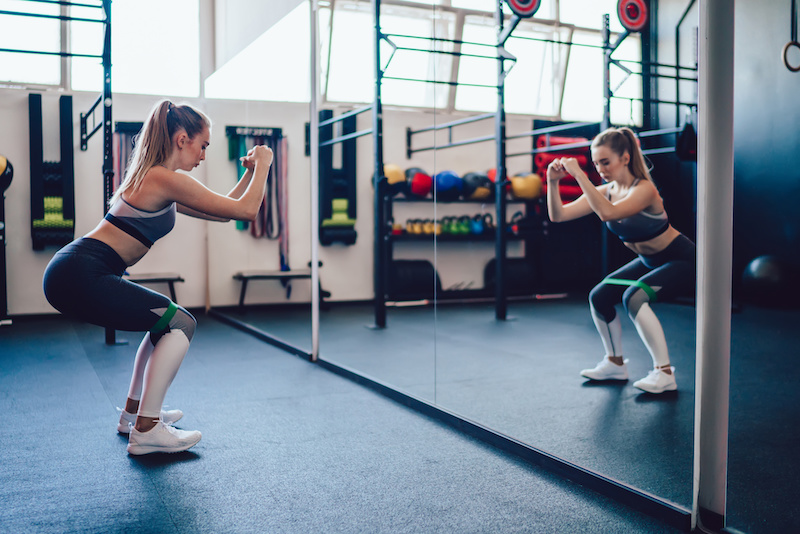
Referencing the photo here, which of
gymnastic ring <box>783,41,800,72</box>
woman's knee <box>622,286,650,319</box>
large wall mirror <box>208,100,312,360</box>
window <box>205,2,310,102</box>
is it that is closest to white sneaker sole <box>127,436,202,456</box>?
woman's knee <box>622,286,650,319</box>

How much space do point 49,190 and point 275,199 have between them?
1961 mm

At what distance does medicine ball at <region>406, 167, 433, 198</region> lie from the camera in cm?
A: 511

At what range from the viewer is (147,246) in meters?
2.56

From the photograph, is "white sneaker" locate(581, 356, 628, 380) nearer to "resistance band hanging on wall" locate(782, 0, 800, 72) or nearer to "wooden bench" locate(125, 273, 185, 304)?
"resistance band hanging on wall" locate(782, 0, 800, 72)

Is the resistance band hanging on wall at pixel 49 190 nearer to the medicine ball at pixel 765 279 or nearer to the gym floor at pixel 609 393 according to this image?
the gym floor at pixel 609 393

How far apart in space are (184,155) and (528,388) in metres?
1.84

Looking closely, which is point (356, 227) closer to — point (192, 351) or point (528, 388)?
point (192, 351)

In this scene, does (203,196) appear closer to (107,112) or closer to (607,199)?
(607,199)

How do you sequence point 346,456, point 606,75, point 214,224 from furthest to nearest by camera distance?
point 214,224
point 346,456
point 606,75

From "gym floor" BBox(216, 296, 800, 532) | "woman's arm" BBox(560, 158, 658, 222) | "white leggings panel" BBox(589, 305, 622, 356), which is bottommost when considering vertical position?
"gym floor" BBox(216, 296, 800, 532)

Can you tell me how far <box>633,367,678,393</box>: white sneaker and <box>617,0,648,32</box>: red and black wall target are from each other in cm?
110

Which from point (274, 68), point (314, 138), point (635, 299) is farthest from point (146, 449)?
point (274, 68)

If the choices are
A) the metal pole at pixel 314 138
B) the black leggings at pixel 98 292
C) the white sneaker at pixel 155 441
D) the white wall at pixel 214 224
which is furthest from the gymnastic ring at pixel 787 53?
the white wall at pixel 214 224

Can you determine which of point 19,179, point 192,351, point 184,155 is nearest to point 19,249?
point 19,179
